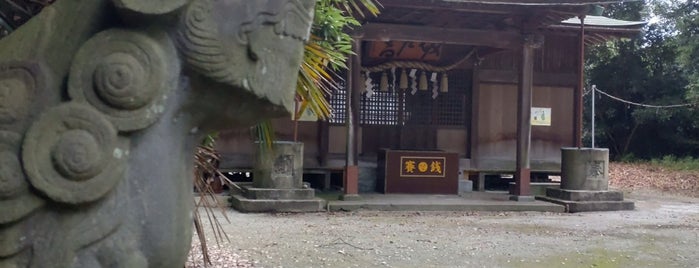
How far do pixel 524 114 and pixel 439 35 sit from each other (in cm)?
196

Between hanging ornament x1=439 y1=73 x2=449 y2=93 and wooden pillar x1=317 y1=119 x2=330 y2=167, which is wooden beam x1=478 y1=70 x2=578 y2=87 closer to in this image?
hanging ornament x1=439 y1=73 x2=449 y2=93

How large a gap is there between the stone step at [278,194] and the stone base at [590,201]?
168 inches

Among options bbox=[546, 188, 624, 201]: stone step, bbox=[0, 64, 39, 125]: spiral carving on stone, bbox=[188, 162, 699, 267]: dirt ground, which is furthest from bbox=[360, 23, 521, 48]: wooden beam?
bbox=[0, 64, 39, 125]: spiral carving on stone

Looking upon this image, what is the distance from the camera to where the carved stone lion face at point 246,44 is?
185cm

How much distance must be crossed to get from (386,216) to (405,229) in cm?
137

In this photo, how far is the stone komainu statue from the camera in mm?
1761

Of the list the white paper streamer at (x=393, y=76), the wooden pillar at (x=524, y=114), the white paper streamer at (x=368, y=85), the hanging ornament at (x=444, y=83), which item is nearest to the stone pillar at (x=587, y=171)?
the wooden pillar at (x=524, y=114)

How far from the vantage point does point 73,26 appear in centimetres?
187

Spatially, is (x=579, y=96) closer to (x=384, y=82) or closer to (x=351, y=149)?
(x=384, y=82)

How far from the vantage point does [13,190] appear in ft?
5.73

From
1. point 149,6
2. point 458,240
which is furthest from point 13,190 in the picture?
point 458,240

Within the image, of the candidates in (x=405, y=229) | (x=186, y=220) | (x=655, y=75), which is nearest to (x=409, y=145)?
(x=405, y=229)

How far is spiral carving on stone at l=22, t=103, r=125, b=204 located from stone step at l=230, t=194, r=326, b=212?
8004mm

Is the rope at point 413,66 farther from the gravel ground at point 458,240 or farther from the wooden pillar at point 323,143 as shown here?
the gravel ground at point 458,240
